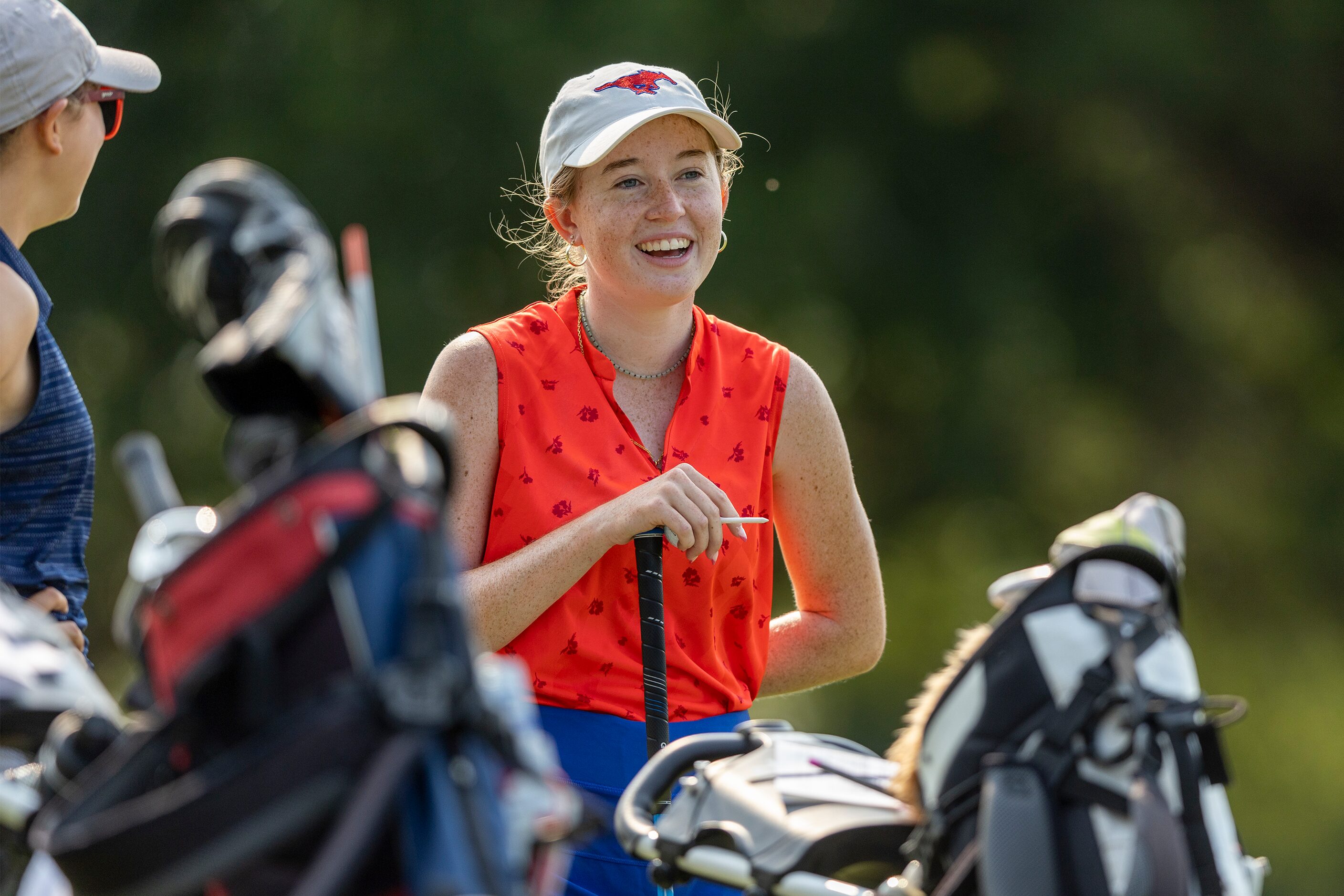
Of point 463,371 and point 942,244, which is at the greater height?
point 463,371

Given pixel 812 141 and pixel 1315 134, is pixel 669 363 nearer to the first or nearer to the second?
pixel 812 141

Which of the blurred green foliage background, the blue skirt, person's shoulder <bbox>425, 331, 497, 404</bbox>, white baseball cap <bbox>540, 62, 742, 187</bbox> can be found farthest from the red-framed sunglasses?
the blurred green foliage background

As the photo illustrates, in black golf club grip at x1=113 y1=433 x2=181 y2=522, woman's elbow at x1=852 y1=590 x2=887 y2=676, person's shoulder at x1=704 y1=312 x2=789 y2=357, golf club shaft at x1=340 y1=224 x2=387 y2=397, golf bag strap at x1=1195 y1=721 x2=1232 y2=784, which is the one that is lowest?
woman's elbow at x1=852 y1=590 x2=887 y2=676

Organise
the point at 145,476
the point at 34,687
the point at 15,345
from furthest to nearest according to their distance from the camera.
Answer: the point at 15,345 < the point at 34,687 < the point at 145,476

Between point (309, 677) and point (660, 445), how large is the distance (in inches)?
56.7

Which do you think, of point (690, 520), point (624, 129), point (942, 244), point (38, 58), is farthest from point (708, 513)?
point (942, 244)

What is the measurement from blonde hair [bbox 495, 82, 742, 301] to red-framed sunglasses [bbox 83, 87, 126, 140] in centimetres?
76

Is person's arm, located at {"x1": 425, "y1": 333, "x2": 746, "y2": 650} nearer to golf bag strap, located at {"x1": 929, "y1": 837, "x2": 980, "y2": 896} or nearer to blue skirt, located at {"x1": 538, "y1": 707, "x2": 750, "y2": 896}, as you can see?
blue skirt, located at {"x1": 538, "y1": 707, "x2": 750, "y2": 896}

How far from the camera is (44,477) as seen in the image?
230 cm

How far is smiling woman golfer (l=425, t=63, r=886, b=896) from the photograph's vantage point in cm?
250

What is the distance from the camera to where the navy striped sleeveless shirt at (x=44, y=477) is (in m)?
2.24

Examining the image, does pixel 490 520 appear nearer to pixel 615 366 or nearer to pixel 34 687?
pixel 615 366

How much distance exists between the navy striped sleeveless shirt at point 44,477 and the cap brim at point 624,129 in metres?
0.91

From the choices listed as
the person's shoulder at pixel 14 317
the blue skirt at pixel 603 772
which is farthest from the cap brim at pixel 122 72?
the blue skirt at pixel 603 772
